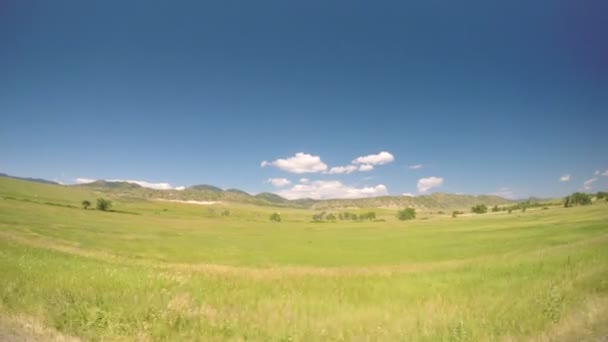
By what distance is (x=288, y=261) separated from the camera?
44312 millimetres

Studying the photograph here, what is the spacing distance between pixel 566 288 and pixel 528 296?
Answer: 1.28 metres

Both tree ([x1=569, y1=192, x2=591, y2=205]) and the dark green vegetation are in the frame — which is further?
the dark green vegetation

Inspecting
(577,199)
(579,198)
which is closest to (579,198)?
(579,198)

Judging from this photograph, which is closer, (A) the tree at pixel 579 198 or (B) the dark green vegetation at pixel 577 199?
(A) the tree at pixel 579 198

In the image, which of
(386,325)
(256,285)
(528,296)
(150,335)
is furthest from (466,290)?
(150,335)

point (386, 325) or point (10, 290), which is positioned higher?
point (10, 290)

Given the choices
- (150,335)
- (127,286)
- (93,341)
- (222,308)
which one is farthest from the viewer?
(127,286)

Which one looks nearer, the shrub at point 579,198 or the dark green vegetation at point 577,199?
the shrub at point 579,198

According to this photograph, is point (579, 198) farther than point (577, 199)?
No

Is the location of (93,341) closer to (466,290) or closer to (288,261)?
(466,290)

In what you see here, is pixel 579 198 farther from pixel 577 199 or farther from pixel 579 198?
pixel 577 199

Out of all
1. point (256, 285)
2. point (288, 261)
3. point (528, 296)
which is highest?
point (528, 296)

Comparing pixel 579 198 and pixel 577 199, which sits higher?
pixel 579 198

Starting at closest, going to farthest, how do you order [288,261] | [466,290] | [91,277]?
[91,277]
[466,290]
[288,261]
